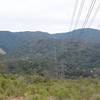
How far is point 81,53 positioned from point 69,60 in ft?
16.9

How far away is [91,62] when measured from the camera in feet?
220

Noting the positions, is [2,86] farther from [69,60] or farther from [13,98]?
[69,60]

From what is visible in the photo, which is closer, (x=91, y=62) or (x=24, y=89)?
(x=24, y=89)

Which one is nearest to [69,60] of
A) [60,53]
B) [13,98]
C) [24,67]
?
[60,53]

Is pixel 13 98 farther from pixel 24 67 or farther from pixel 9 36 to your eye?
pixel 9 36

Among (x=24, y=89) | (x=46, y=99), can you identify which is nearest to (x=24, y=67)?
(x=24, y=89)

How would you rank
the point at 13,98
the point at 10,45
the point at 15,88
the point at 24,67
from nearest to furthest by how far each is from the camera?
the point at 13,98, the point at 15,88, the point at 24,67, the point at 10,45

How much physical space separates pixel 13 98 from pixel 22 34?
115 m

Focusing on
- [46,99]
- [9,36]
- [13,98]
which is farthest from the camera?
[9,36]

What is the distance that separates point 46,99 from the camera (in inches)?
528

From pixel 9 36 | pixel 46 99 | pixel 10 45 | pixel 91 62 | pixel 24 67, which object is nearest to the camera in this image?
pixel 46 99

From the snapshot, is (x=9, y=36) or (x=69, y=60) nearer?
(x=69, y=60)

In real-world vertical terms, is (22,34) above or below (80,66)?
above

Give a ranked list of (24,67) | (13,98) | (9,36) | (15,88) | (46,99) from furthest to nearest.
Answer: (9,36), (24,67), (15,88), (13,98), (46,99)
